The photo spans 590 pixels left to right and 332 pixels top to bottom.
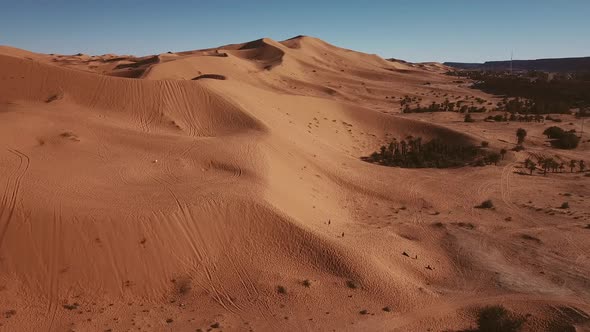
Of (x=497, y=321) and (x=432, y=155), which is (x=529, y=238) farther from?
(x=432, y=155)

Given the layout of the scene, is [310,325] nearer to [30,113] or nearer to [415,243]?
[415,243]

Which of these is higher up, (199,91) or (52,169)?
(199,91)

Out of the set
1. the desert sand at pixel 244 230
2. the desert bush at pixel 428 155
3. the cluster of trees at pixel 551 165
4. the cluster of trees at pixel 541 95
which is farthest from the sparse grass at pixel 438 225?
the cluster of trees at pixel 541 95

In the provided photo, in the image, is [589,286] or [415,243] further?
[415,243]

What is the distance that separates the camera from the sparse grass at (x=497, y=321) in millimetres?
8180

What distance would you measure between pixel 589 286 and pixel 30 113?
1680 centimetres

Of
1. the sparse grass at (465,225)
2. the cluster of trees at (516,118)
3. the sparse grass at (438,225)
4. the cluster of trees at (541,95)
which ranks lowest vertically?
Answer: the sparse grass at (465,225)

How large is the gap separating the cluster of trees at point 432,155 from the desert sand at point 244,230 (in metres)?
1.31

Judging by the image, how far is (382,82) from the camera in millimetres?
55781

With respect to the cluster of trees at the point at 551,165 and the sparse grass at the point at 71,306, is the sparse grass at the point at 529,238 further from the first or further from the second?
the sparse grass at the point at 71,306

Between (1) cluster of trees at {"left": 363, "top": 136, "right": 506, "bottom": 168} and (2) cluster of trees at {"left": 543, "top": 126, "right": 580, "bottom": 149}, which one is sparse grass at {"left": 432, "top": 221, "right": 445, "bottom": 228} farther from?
(2) cluster of trees at {"left": 543, "top": 126, "right": 580, "bottom": 149}

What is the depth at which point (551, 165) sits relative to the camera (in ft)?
66.2

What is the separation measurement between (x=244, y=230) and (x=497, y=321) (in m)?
5.58

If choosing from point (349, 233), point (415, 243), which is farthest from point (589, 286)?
point (349, 233)
